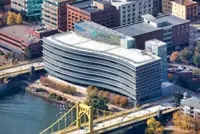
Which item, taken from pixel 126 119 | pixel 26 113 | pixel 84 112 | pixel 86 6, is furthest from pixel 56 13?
pixel 84 112

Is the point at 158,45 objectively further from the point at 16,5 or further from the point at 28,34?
the point at 16,5

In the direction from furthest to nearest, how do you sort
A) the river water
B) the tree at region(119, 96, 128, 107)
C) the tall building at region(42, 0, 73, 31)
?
1. the tall building at region(42, 0, 73, 31)
2. the tree at region(119, 96, 128, 107)
3. the river water

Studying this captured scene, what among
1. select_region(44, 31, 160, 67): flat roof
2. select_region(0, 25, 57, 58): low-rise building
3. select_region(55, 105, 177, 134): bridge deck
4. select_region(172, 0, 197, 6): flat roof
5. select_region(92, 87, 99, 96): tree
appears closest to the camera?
select_region(55, 105, 177, 134): bridge deck

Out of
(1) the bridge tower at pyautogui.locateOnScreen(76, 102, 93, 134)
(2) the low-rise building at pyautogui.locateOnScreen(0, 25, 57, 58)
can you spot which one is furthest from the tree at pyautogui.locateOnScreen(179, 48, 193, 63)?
(1) the bridge tower at pyautogui.locateOnScreen(76, 102, 93, 134)

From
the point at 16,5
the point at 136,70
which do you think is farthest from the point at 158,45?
the point at 16,5

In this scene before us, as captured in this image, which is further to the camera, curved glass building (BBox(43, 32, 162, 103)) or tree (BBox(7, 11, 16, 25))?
tree (BBox(7, 11, 16, 25))

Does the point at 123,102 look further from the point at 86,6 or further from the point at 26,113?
the point at 86,6

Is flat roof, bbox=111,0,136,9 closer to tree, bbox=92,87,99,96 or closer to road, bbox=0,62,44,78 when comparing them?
road, bbox=0,62,44,78
